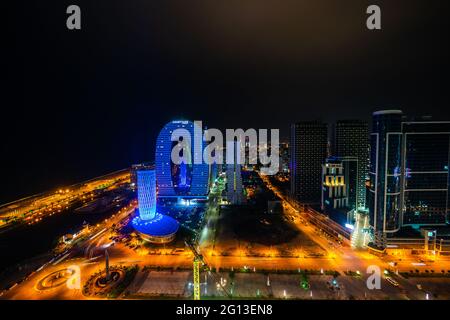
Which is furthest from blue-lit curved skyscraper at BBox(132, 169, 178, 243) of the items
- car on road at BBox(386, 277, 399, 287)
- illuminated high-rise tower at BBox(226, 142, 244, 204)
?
car on road at BBox(386, 277, 399, 287)

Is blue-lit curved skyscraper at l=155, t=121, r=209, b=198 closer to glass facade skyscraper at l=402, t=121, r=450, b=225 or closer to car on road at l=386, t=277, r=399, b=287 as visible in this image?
car on road at l=386, t=277, r=399, b=287

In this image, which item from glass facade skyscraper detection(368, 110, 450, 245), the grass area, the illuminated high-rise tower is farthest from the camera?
the illuminated high-rise tower

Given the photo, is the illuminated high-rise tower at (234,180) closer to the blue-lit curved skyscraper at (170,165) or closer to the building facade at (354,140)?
the blue-lit curved skyscraper at (170,165)

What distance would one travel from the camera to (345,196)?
35.7m

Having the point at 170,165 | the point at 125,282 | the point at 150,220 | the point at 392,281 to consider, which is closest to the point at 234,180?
the point at 170,165

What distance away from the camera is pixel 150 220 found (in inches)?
1221

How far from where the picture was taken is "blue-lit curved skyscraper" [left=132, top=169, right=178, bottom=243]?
88.0 ft

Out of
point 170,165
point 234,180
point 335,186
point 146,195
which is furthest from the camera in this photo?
point 234,180

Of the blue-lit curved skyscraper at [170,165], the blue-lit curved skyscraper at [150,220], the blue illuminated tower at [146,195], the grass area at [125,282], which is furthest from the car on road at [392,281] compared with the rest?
the blue-lit curved skyscraper at [170,165]

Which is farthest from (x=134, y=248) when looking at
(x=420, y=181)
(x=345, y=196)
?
(x=420, y=181)

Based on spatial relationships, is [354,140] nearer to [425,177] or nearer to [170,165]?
[425,177]

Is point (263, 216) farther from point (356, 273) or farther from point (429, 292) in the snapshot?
point (429, 292)

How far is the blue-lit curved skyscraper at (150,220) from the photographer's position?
88.0ft
